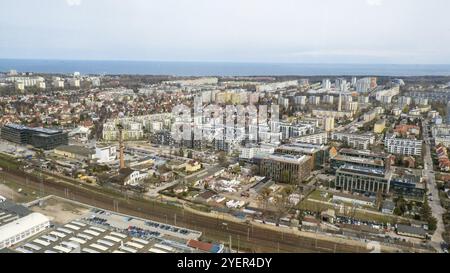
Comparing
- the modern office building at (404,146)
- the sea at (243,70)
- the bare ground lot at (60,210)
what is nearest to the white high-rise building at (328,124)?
the sea at (243,70)

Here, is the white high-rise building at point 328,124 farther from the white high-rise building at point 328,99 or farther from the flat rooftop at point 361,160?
the white high-rise building at point 328,99

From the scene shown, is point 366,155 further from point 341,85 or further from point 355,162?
point 341,85

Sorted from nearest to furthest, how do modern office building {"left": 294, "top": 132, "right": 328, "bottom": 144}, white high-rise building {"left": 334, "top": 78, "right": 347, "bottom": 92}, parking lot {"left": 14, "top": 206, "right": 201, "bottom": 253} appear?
parking lot {"left": 14, "top": 206, "right": 201, "bottom": 253} < modern office building {"left": 294, "top": 132, "right": 328, "bottom": 144} < white high-rise building {"left": 334, "top": 78, "right": 347, "bottom": 92}

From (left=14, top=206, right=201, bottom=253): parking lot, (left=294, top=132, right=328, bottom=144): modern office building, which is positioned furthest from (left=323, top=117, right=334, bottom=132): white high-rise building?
(left=14, top=206, right=201, bottom=253): parking lot

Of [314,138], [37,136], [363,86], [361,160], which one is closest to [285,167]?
[361,160]

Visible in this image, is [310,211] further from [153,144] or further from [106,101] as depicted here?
[106,101]

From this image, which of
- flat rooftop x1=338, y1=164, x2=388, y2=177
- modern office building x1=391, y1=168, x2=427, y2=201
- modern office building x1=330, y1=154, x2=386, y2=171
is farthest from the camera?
modern office building x1=330, y1=154, x2=386, y2=171

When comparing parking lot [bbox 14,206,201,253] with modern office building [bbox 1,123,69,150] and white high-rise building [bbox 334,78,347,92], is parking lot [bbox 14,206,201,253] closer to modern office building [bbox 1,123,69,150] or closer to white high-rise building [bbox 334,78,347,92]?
modern office building [bbox 1,123,69,150]
